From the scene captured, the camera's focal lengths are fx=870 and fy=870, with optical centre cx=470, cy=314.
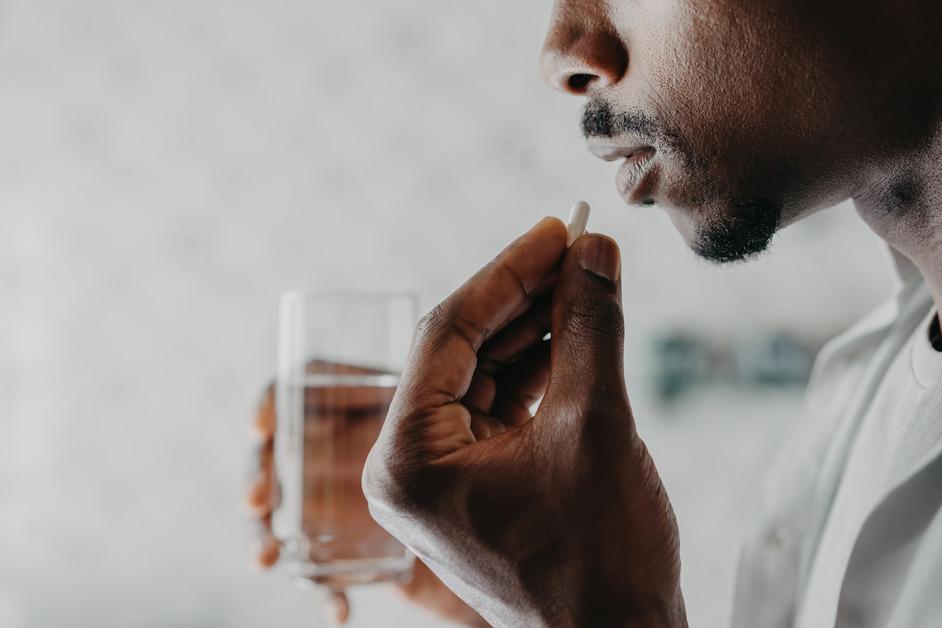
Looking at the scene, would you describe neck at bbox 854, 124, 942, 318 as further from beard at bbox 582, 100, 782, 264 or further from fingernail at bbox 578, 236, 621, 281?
fingernail at bbox 578, 236, 621, 281

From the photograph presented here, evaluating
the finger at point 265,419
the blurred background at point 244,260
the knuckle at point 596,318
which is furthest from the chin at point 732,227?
the blurred background at point 244,260

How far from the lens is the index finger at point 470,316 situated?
21.9 inches

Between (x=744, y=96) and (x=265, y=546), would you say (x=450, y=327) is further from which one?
(x=265, y=546)

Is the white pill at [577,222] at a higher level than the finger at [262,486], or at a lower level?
higher

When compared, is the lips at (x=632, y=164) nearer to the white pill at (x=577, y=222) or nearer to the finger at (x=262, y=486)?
the white pill at (x=577, y=222)

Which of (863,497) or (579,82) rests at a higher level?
(579,82)

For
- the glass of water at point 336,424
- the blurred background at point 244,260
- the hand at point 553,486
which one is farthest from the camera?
the blurred background at point 244,260

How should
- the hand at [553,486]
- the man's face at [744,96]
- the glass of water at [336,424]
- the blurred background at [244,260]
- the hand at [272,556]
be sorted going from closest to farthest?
the hand at [553,486] → the man's face at [744,96] → the glass of water at [336,424] → the hand at [272,556] → the blurred background at [244,260]

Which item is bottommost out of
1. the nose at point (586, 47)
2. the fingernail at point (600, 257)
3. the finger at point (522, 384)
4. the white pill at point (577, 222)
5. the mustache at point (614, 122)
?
the finger at point (522, 384)

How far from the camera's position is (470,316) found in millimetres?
571

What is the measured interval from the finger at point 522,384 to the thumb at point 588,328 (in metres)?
0.13

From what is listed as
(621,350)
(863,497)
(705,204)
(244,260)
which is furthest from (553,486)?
(244,260)

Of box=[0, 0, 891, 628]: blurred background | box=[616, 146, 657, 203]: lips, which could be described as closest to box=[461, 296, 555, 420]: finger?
box=[616, 146, 657, 203]: lips

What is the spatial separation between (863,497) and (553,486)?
439mm
